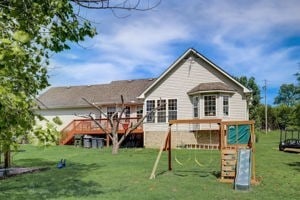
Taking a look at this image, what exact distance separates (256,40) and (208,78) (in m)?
5.18

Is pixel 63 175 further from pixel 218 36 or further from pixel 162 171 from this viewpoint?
pixel 218 36

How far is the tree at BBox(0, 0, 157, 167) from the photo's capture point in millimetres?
3139

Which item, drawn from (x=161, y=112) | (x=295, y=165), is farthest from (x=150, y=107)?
(x=295, y=165)

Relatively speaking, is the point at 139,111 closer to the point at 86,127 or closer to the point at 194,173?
the point at 86,127

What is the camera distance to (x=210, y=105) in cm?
2684

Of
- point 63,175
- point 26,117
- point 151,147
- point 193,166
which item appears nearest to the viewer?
point 26,117

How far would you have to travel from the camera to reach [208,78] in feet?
91.0

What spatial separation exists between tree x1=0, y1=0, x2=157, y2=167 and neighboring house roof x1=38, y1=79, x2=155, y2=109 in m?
25.8

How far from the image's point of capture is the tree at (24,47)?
314cm

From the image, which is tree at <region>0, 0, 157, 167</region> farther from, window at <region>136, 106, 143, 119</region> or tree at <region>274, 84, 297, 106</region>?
tree at <region>274, 84, 297, 106</region>

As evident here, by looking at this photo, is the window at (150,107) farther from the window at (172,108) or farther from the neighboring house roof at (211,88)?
the neighboring house roof at (211,88)

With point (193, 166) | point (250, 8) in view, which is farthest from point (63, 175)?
point (250, 8)

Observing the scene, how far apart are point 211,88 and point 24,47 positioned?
23.3 m

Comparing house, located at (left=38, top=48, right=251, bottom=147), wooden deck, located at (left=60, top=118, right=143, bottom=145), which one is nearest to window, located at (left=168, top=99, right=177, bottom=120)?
house, located at (left=38, top=48, right=251, bottom=147)
